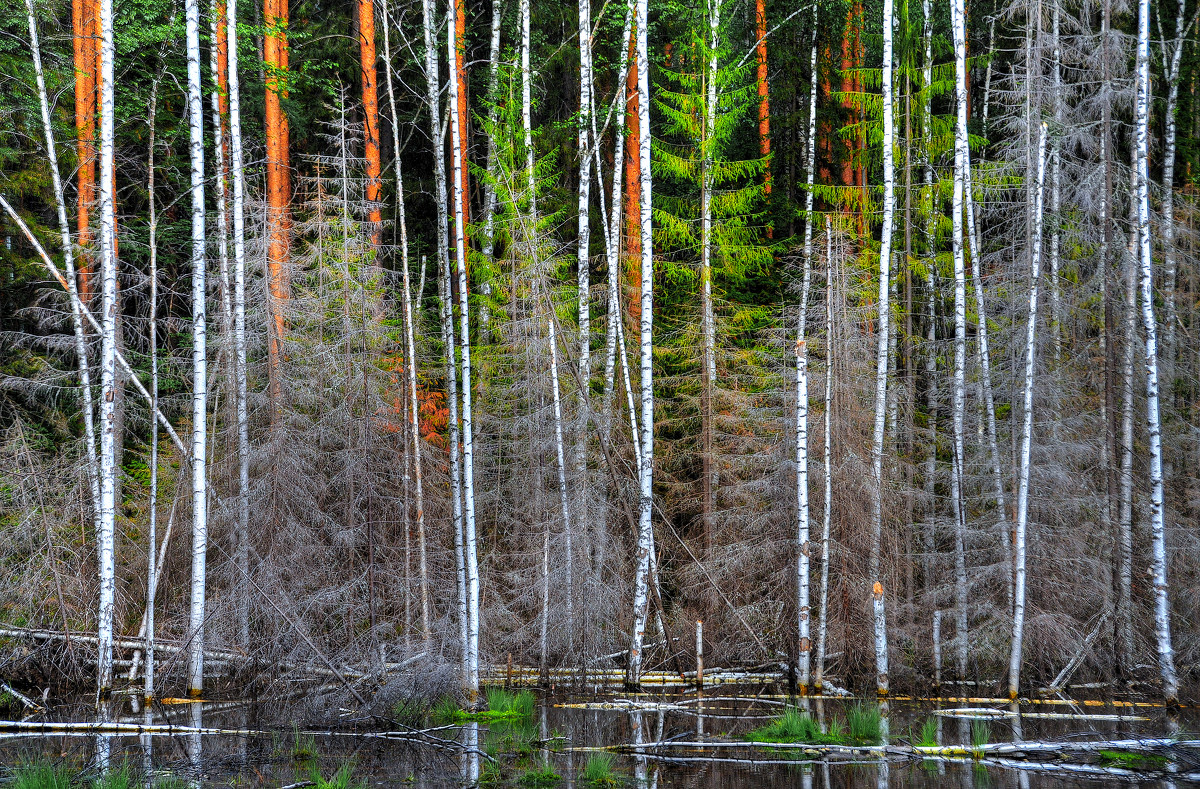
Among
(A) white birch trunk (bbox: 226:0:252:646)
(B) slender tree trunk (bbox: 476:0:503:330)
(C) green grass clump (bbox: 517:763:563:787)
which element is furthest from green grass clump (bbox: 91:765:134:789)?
(B) slender tree trunk (bbox: 476:0:503:330)

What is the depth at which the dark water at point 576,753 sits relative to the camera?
7.13m

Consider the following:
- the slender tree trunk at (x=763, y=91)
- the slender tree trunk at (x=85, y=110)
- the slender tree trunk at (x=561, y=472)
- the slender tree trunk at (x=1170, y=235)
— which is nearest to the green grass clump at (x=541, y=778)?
the slender tree trunk at (x=561, y=472)

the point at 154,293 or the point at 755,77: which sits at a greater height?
the point at 755,77

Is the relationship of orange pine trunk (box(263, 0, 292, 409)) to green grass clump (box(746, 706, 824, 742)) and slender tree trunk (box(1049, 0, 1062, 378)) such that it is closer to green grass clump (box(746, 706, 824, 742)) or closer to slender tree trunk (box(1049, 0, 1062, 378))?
green grass clump (box(746, 706, 824, 742))

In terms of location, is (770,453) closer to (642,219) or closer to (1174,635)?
(642,219)

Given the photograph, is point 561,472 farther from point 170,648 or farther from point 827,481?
point 170,648

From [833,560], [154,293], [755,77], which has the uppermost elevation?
[755,77]

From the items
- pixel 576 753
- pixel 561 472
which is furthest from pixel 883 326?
pixel 576 753

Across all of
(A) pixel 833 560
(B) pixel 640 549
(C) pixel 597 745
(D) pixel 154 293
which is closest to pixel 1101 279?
(A) pixel 833 560

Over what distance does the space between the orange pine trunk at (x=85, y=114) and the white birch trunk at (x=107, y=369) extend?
401 cm

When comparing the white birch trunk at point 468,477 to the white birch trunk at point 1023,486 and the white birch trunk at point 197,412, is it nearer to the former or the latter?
the white birch trunk at point 197,412

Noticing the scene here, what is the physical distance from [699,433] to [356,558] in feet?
20.6

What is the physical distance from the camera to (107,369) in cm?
1046

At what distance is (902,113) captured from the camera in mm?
16484
